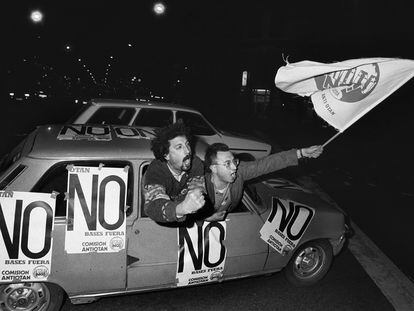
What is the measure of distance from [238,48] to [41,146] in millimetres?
41139

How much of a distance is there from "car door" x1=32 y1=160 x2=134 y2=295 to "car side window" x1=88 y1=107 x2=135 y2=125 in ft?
14.0

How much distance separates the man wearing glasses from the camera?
11.6ft

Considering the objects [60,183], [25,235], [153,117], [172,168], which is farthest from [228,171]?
[153,117]

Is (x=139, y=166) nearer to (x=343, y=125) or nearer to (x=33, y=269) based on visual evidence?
(x=33, y=269)

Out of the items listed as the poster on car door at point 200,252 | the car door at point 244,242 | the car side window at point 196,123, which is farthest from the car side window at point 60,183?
the car side window at point 196,123

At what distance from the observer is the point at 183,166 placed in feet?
10.9

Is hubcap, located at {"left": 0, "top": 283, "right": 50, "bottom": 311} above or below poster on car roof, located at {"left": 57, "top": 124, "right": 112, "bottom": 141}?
below

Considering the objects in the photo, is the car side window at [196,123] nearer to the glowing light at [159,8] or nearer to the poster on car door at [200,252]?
the poster on car door at [200,252]

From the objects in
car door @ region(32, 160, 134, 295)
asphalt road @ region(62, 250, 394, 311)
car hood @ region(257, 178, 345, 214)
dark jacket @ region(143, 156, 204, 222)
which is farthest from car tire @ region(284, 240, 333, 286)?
car door @ region(32, 160, 134, 295)

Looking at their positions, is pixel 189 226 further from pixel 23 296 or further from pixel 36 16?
pixel 36 16

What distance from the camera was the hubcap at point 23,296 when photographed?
10.8 feet

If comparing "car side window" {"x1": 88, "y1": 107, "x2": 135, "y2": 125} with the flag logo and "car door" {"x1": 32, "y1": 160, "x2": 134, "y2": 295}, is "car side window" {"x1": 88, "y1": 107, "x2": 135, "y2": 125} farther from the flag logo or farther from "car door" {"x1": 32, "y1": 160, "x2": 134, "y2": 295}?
the flag logo

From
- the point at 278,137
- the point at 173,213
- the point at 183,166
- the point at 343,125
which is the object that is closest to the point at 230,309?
the point at 183,166

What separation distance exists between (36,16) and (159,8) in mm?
4457
